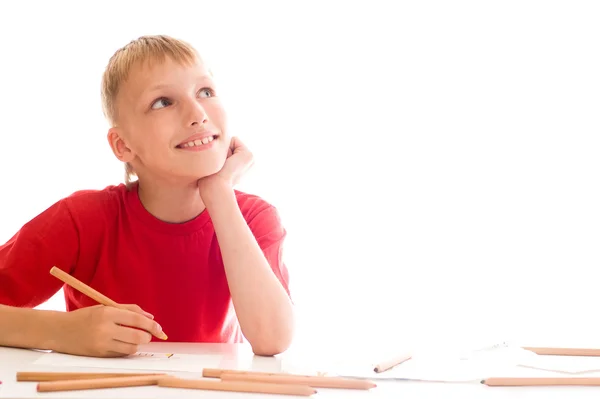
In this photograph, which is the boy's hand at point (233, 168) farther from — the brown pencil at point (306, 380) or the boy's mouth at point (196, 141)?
the brown pencil at point (306, 380)

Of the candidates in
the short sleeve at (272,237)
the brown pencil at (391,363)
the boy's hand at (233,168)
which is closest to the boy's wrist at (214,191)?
the boy's hand at (233,168)

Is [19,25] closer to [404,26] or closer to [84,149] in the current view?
[84,149]

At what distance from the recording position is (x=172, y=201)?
142 cm

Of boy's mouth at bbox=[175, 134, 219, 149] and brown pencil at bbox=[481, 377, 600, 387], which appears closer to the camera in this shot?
brown pencil at bbox=[481, 377, 600, 387]

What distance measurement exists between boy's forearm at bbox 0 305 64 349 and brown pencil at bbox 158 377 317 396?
0.33 m

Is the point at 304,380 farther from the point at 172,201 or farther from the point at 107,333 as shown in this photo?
the point at 172,201

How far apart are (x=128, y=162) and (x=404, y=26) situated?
3.05 ft

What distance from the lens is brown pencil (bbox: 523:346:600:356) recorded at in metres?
1.07

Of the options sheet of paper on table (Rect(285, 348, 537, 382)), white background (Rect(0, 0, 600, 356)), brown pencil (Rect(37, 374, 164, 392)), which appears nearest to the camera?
brown pencil (Rect(37, 374, 164, 392))

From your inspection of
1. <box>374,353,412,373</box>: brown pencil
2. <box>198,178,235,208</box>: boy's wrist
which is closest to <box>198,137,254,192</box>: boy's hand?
<box>198,178,235,208</box>: boy's wrist

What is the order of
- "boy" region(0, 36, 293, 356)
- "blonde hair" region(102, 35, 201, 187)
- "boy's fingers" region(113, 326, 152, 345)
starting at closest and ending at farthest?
"boy's fingers" region(113, 326, 152, 345) → "boy" region(0, 36, 293, 356) → "blonde hair" region(102, 35, 201, 187)

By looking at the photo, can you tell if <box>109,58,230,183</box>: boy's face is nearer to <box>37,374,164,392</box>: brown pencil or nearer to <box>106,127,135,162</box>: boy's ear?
<box>106,127,135,162</box>: boy's ear

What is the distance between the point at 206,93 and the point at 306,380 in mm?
685

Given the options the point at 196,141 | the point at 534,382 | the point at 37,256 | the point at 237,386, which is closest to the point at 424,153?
the point at 196,141
